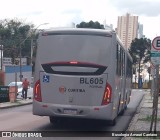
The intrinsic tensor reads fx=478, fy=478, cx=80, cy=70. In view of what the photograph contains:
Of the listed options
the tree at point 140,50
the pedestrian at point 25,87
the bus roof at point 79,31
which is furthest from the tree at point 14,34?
the bus roof at point 79,31

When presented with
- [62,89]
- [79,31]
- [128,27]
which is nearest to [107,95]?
[62,89]

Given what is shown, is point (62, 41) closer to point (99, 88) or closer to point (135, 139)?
point (99, 88)

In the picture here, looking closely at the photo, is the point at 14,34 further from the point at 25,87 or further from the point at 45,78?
the point at 45,78

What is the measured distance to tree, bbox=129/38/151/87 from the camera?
108 meters

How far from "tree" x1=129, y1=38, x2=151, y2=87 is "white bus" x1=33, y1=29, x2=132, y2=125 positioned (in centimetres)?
9264

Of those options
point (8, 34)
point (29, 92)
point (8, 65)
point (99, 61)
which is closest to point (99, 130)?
point (99, 61)

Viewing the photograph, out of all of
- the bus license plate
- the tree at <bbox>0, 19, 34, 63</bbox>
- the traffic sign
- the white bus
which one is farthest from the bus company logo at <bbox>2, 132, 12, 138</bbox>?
the tree at <bbox>0, 19, 34, 63</bbox>

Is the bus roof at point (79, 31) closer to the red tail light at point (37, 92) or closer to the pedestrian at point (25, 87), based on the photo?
the red tail light at point (37, 92)

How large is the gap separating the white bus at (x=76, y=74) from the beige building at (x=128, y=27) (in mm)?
101810

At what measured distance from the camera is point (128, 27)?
116 meters

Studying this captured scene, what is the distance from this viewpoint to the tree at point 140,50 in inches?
4236

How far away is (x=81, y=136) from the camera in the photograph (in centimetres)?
1445

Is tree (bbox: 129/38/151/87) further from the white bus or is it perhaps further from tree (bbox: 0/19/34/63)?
the white bus

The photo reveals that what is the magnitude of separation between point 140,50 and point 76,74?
94.7 m
